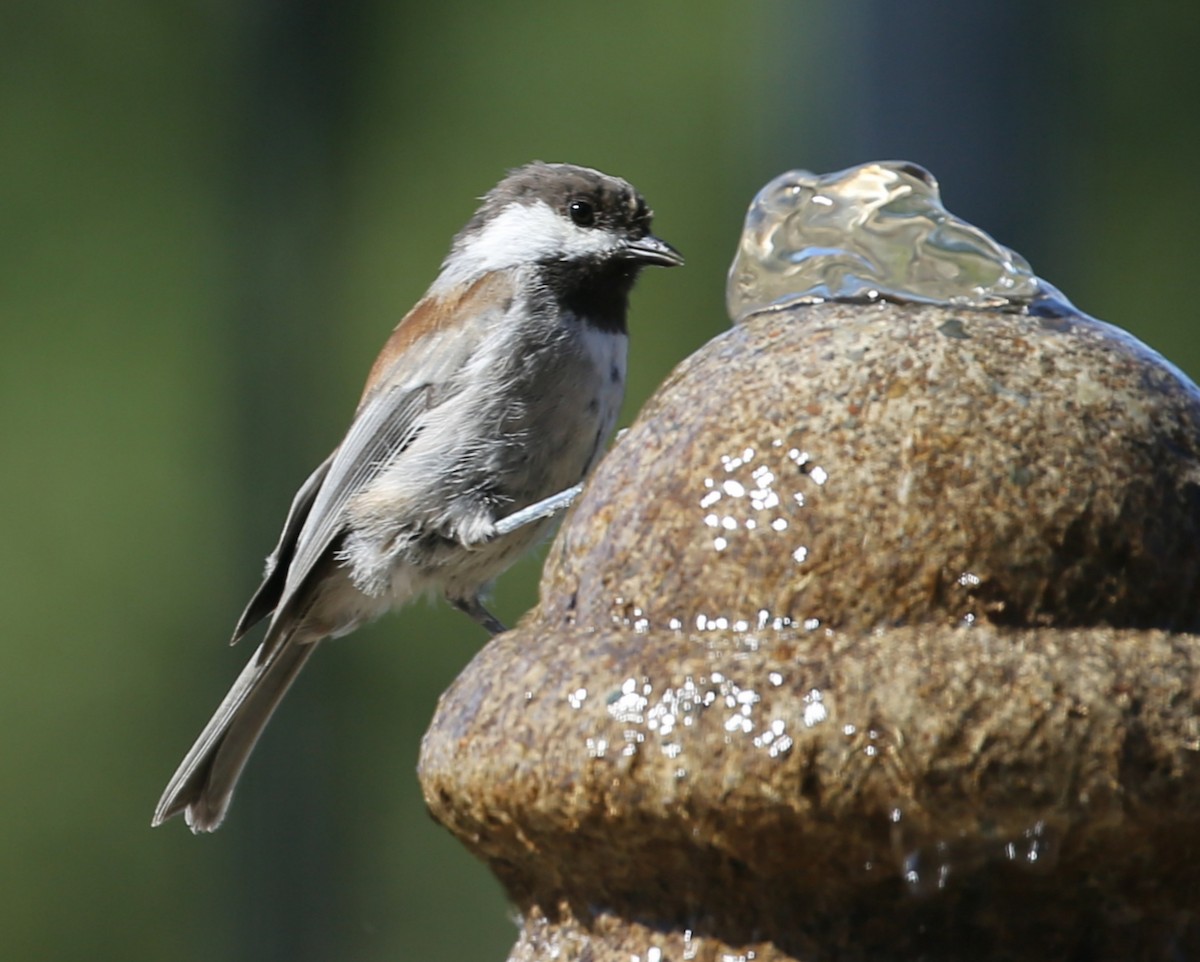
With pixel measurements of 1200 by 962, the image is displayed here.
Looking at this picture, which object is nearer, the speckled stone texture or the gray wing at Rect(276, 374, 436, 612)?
the speckled stone texture

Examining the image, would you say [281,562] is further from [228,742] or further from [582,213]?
[582,213]

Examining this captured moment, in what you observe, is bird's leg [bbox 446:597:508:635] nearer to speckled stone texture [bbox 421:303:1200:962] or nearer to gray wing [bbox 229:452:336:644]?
gray wing [bbox 229:452:336:644]

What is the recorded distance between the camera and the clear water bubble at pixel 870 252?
2211 millimetres

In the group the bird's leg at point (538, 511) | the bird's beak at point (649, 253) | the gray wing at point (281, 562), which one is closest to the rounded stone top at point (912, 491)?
the bird's leg at point (538, 511)

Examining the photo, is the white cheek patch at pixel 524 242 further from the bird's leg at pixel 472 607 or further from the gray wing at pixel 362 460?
the bird's leg at pixel 472 607

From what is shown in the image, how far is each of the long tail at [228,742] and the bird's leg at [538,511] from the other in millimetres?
Result: 804

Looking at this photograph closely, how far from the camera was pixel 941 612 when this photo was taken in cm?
177

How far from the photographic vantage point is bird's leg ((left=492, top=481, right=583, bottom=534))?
153 inches

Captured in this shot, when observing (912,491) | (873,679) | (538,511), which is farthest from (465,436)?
(873,679)

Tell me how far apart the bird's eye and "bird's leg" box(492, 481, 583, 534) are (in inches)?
29.6

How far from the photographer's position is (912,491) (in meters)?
1.81

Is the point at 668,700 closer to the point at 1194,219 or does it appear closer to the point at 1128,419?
the point at 1128,419

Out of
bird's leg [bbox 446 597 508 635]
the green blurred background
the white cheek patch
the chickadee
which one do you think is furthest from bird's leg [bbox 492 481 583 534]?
the green blurred background

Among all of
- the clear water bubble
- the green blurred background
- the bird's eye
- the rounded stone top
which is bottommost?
the green blurred background
